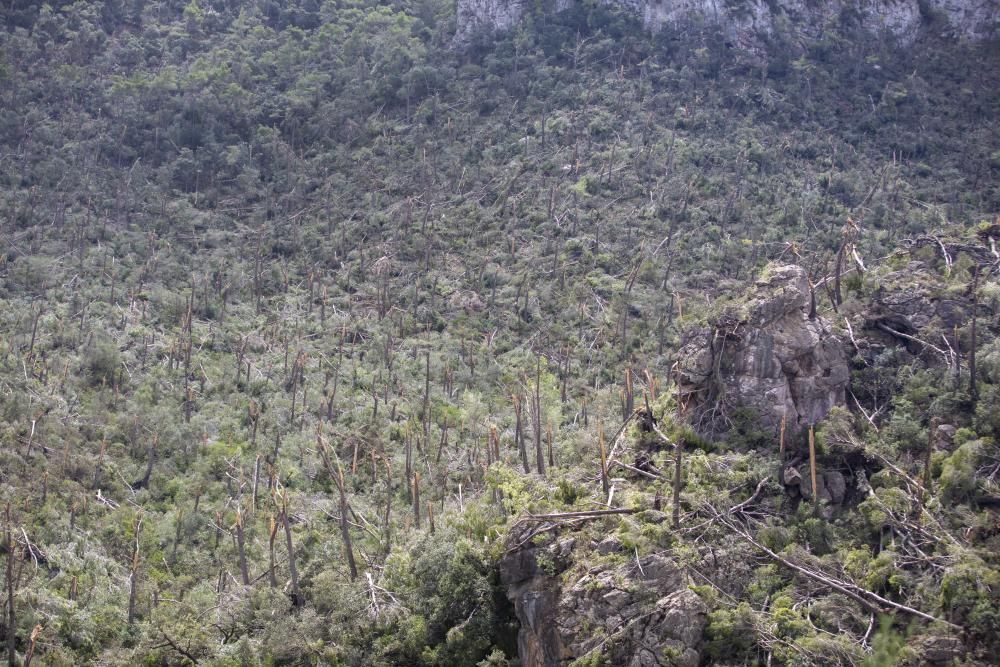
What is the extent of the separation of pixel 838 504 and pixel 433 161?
57673mm

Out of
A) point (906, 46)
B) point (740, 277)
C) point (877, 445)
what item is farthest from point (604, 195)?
point (877, 445)

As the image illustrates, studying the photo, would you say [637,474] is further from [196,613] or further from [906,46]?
[906,46]

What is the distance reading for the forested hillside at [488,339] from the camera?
98.5 feet

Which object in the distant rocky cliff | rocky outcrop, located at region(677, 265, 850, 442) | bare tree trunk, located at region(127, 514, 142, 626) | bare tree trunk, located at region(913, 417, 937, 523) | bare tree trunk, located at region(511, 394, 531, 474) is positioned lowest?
bare tree trunk, located at region(127, 514, 142, 626)

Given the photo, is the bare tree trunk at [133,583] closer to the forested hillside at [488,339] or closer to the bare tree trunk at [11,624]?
the forested hillside at [488,339]

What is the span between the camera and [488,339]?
209ft

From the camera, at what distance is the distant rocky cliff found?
313 ft

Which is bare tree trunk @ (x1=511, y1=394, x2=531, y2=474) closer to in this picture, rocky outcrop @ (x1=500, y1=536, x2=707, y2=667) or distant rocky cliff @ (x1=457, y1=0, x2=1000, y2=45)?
rocky outcrop @ (x1=500, y1=536, x2=707, y2=667)

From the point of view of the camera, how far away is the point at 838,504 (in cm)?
3112

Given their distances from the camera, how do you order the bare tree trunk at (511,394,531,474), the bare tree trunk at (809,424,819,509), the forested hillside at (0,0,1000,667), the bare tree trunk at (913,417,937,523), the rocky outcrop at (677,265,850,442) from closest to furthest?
the bare tree trunk at (913,417,937,523)
the forested hillside at (0,0,1000,667)
the bare tree trunk at (809,424,819,509)
the rocky outcrop at (677,265,850,442)
the bare tree trunk at (511,394,531,474)

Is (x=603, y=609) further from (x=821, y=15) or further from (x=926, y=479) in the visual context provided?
(x=821, y=15)

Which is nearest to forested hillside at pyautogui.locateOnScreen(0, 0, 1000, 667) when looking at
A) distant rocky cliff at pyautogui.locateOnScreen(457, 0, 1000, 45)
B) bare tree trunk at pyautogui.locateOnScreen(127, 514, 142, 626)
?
bare tree trunk at pyautogui.locateOnScreen(127, 514, 142, 626)

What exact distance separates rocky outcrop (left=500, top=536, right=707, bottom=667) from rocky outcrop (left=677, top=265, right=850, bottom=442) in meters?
6.85

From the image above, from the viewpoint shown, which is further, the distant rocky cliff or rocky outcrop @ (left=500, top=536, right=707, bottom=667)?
the distant rocky cliff
